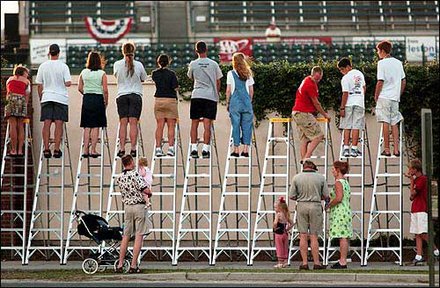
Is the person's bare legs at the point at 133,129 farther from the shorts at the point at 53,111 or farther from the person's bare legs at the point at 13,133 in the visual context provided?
the person's bare legs at the point at 13,133

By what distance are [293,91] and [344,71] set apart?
2.21m

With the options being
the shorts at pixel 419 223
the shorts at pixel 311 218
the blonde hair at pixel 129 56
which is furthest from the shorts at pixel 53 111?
the shorts at pixel 419 223

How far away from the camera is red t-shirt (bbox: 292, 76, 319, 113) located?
78.4 feet

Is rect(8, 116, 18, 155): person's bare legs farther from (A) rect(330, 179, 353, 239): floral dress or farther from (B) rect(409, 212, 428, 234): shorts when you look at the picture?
(B) rect(409, 212, 428, 234): shorts

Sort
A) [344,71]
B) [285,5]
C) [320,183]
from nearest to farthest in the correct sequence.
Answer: [320,183] < [344,71] < [285,5]

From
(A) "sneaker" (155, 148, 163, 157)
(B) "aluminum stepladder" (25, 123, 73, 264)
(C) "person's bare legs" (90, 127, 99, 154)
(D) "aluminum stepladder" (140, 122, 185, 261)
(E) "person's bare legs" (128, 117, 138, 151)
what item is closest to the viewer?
(E) "person's bare legs" (128, 117, 138, 151)

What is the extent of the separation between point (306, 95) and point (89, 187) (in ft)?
16.1

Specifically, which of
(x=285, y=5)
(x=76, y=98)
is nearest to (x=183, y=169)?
(x=76, y=98)

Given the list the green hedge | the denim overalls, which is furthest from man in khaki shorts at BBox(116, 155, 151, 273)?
the green hedge

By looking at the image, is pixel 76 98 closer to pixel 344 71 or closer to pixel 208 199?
pixel 208 199

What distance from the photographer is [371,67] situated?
2642 centimetres

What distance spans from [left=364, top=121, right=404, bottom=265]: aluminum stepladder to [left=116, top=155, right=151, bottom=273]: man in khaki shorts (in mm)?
4374

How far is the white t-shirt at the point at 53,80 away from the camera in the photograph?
2419 centimetres

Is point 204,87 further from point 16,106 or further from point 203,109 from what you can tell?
point 16,106
